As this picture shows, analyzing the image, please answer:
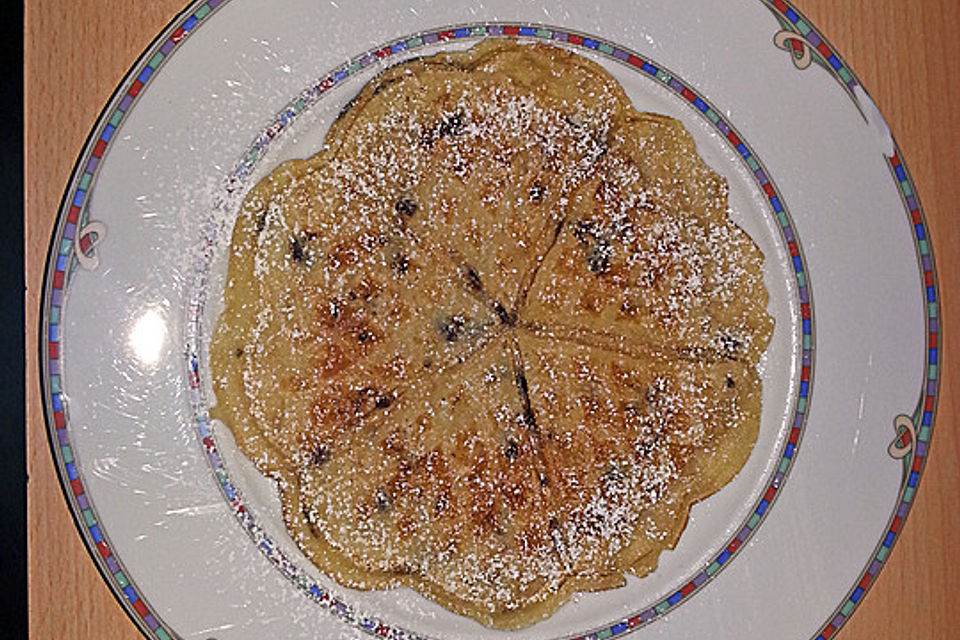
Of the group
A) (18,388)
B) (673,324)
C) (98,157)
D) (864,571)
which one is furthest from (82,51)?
(864,571)

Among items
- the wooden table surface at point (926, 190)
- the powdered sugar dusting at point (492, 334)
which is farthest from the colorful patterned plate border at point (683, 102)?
the wooden table surface at point (926, 190)

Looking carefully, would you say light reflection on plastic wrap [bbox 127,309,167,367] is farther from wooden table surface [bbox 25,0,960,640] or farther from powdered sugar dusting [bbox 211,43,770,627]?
wooden table surface [bbox 25,0,960,640]

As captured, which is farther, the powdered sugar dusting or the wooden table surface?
the wooden table surface

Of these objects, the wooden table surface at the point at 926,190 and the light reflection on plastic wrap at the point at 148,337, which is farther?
the wooden table surface at the point at 926,190

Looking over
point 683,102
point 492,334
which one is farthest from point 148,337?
point 683,102

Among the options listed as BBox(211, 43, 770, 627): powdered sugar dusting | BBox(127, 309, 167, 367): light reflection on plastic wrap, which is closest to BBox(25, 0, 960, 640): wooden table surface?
BBox(211, 43, 770, 627): powdered sugar dusting

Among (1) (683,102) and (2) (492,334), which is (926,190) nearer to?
(1) (683,102)

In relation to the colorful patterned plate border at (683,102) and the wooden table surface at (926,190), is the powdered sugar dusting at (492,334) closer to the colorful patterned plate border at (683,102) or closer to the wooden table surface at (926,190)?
the colorful patterned plate border at (683,102)

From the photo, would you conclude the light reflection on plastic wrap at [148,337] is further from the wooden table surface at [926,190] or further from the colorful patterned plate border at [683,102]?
the wooden table surface at [926,190]

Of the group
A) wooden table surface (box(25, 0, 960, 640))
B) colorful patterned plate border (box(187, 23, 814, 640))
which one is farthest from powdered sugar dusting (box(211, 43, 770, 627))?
wooden table surface (box(25, 0, 960, 640))
